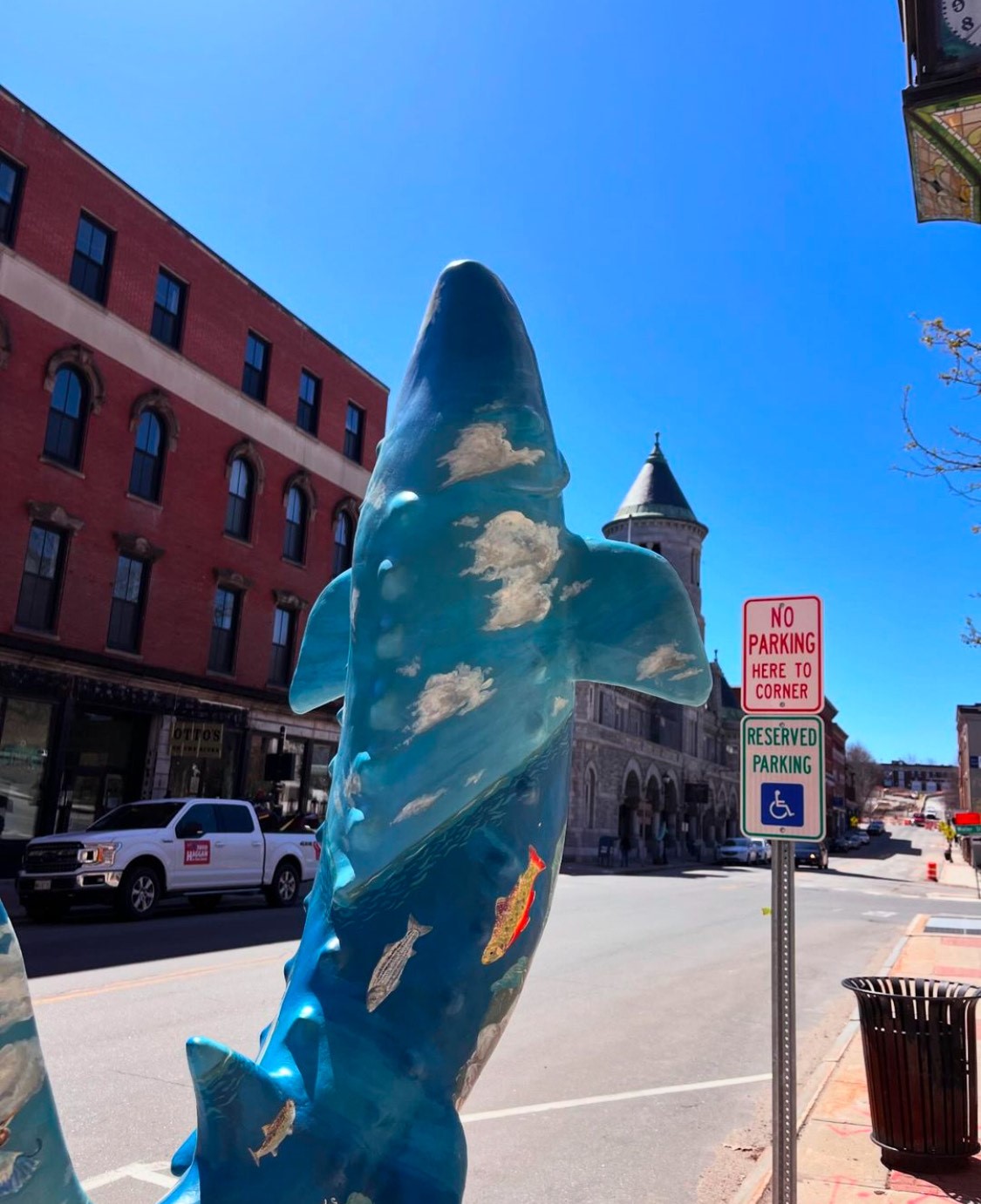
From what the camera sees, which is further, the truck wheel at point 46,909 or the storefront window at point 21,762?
the storefront window at point 21,762

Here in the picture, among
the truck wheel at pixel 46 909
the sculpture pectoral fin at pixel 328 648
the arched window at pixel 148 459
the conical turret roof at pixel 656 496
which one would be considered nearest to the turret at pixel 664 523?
the conical turret roof at pixel 656 496

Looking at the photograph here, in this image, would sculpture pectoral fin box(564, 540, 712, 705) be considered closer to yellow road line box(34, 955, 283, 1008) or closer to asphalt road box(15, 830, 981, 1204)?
asphalt road box(15, 830, 981, 1204)

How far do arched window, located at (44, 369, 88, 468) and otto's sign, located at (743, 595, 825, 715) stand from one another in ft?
58.2

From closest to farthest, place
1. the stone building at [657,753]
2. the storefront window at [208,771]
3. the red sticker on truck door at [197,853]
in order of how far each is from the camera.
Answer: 1. the red sticker on truck door at [197,853]
2. the storefront window at [208,771]
3. the stone building at [657,753]

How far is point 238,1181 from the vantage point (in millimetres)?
1175

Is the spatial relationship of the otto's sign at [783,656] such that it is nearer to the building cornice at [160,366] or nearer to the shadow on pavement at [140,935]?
the shadow on pavement at [140,935]

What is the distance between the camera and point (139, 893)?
13.7m

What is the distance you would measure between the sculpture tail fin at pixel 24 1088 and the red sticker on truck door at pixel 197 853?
14.3m

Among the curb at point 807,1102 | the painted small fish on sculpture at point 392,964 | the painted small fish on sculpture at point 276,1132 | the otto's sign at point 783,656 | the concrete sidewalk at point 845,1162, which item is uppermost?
the otto's sign at point 783,656

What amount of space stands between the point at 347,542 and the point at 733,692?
51.8m

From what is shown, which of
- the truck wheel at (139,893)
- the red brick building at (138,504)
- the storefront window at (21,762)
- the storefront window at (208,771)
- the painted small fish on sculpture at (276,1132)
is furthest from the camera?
the storefront window at (208,771)

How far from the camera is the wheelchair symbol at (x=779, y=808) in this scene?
14.0 ft

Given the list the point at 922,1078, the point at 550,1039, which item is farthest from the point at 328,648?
the point at 550,1039

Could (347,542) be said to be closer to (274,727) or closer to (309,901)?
(274,727)
